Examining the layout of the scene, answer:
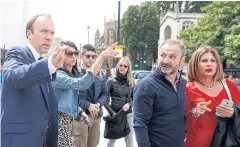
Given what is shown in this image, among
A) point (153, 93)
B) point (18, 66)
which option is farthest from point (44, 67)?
point (153, 93)

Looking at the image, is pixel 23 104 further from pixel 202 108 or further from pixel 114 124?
pixel 114 124

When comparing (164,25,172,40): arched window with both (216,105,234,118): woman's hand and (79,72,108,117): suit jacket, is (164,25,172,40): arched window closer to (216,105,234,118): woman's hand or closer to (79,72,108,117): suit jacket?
(79,72,108,117): suit jacket

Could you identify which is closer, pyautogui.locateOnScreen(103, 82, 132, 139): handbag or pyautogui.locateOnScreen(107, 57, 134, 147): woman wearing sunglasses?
pyautogui.locateOnScreen(103, 82, 132, 139): handbag

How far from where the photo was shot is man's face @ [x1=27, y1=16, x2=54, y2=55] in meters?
2.12

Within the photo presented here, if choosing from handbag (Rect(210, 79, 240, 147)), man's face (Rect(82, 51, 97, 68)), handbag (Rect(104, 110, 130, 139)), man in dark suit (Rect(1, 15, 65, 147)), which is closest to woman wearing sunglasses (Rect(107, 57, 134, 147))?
handbag (Rect(104, 110, 130, 139))

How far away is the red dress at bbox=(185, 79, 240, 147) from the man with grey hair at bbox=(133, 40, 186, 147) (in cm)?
18

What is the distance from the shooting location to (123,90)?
5.24 metres

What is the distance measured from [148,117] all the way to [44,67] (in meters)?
1.08

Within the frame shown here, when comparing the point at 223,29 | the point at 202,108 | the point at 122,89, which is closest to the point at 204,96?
the point at 202,108

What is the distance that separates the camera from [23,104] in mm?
1952

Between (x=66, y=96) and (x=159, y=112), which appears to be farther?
(x=66, y=96)

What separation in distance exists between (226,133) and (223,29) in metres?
23.9

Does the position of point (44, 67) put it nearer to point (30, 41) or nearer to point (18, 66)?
point (18, 66)

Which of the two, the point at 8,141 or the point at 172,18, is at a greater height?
the point at 172,18
